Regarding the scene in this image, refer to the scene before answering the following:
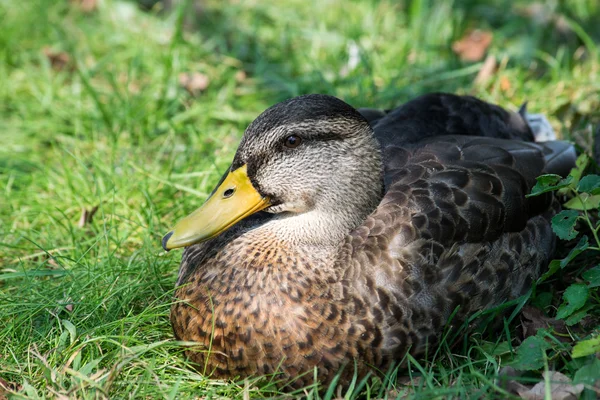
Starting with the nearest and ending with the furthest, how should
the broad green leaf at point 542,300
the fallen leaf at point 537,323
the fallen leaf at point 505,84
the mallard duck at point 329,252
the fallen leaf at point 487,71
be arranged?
the mallard duck at point 329,252 < the fallen leaf at point 537,323 < the broad green leaf at point 542,300 < the fallen leaf at point 505,84 < the fallen leaf at point 487,71

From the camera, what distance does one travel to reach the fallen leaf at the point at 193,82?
5.40 metres

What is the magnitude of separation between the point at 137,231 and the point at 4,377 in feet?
3.91

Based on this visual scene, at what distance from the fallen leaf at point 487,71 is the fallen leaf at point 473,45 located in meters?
0.27

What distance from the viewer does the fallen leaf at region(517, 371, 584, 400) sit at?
2.71 m

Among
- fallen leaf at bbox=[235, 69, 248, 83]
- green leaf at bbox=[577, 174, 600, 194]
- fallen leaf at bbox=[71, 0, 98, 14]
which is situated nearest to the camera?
green leaf at bbox=[577, 174, 600, 194]

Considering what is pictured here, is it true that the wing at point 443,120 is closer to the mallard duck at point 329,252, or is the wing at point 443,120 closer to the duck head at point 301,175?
the mallard duck at point 329,252

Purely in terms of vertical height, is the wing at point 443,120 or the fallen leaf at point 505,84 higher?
the wing at point 443,120

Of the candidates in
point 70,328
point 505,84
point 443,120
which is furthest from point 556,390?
point 505,84

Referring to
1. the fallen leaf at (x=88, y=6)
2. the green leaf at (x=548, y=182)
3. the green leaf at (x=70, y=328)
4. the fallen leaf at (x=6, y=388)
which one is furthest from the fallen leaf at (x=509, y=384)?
the fallen leaf at (x=88, y=6)

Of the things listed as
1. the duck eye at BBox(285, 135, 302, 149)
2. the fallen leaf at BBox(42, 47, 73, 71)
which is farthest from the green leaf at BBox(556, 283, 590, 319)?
the fallen leaf at BBox(42, 47, 73, 71)

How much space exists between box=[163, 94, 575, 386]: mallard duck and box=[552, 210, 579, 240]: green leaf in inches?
11.3

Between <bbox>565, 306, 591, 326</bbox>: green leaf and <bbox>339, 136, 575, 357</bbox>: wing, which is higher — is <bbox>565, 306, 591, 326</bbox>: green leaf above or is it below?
below

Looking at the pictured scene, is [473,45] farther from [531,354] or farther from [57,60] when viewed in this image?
[531,354]

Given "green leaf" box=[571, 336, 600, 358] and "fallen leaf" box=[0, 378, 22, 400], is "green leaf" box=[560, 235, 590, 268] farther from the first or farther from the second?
"fallen leaf" box=[0, 378, 22, 400]
